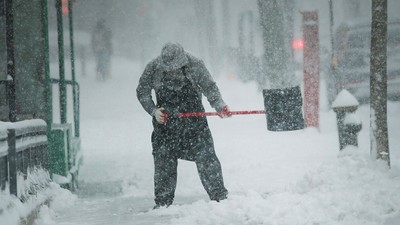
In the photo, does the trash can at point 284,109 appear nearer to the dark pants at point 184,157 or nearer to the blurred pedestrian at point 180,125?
the blurred pedestrian at point 180,125

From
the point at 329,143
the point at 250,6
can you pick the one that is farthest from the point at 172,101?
the point at 250,6

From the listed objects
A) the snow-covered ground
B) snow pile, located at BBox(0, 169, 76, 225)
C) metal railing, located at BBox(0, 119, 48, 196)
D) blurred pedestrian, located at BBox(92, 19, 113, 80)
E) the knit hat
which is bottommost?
the snow-covered ground

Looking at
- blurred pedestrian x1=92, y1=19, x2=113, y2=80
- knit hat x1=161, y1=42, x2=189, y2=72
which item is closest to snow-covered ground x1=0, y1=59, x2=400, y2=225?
knit hat x1=161, y1=42, x2=189, y2=72

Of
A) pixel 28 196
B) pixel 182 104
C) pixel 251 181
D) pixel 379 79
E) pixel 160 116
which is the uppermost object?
pixel 379 79

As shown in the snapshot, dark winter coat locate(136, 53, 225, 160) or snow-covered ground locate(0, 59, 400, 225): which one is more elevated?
dark winter coat locate(136, 53, 225, 160)

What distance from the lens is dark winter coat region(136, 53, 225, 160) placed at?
20.4 feet

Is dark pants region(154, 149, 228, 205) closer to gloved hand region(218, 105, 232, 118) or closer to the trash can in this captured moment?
gloved hand region(218, 105, 232, 118)

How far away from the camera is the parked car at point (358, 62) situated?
46.6ft

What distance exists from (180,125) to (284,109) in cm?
112

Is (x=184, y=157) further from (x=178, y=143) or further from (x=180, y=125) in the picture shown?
(x=180, y=125)

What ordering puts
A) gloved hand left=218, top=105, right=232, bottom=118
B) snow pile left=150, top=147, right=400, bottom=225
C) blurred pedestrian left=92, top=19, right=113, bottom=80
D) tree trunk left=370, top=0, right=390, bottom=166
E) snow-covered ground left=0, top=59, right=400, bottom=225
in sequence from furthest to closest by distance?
blurred pedestrian left=92, top=19, right=113, bottom=80, tree trunk left=370, top=0, right=390, bottom=166, gloved hand left=218, top=105, right=232, bottom=118, snow-covered ground left=0, top=59, right=400, bottom=225, snow pile left=150, top=147, right=400, bottom=225

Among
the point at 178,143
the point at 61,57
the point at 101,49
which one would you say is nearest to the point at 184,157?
the point at 178,143

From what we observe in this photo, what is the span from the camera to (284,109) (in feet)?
19.7

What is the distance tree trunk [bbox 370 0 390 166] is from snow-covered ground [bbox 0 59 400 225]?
0.28 metres
